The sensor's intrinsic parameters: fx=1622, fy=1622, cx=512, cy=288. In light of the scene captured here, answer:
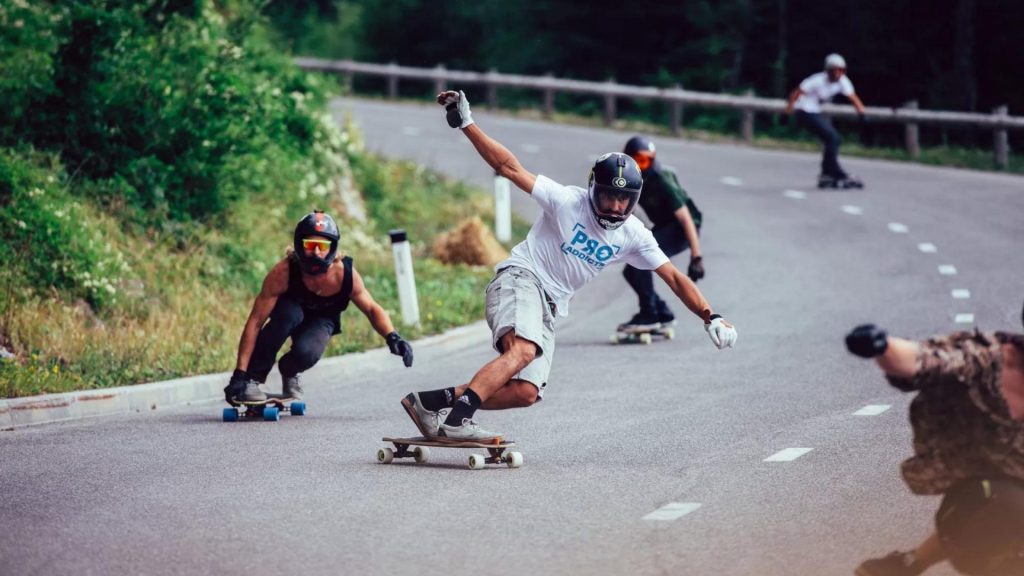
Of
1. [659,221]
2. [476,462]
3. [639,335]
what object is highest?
[659,221]

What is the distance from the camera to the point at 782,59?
4366 centimetres

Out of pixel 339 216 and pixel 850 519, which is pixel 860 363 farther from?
pixel 339 216

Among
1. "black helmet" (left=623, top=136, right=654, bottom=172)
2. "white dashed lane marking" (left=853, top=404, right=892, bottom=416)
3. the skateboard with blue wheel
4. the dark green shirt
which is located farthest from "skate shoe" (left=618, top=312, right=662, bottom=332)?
the skateboard with blue wheel

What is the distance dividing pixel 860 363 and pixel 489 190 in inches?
508

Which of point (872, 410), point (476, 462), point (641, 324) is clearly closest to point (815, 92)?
point (641, 324)

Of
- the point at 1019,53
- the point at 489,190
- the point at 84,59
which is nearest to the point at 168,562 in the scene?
the point at 84,59

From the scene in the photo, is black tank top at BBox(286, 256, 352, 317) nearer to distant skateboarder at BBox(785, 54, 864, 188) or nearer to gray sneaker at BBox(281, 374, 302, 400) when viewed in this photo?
gray sneaker at BBox(281, 374, 302, 400)

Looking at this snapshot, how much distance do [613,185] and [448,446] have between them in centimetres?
172

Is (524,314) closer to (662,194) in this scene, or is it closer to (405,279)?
(662,194)

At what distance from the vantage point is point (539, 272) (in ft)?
30.6

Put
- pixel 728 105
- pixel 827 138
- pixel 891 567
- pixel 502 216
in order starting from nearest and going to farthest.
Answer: pixel 891 567 → pixel 502 216 → pixel 827 138 → pixel 728 105

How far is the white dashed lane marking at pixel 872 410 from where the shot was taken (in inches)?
438

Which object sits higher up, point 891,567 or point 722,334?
point 722,334

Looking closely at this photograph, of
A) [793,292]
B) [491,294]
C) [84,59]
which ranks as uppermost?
[84,59]
